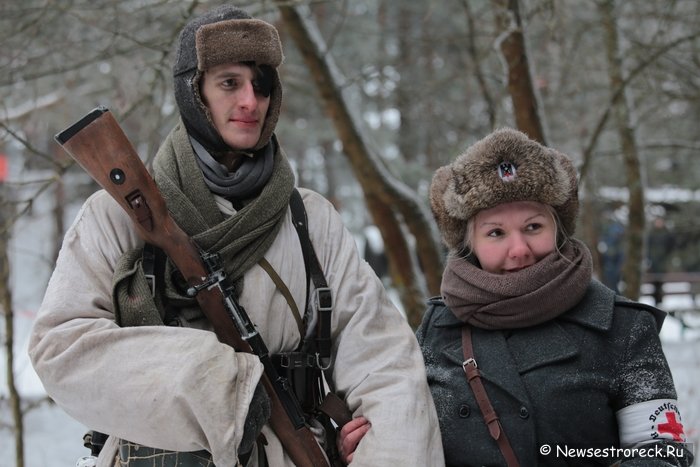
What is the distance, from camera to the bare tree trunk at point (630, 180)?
557 cm

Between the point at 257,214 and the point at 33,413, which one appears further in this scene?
the point at 33,413

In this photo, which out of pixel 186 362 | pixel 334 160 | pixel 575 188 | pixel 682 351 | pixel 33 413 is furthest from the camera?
pixel 334 160

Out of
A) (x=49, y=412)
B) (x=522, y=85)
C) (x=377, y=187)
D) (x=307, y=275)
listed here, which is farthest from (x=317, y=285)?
(x=49, y=412)

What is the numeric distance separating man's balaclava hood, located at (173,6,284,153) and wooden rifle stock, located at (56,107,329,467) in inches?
10.0

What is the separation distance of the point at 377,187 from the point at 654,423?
283cm

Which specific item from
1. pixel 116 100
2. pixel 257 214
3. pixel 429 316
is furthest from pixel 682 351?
pixel 257 214

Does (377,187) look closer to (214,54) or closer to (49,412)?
(214,54)

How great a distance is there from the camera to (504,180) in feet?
7.66

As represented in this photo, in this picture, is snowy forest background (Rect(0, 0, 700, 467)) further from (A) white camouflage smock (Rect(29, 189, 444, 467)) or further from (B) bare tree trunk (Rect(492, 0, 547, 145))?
(A) white camouflage smock (Rect(29, 189, 444, 467))

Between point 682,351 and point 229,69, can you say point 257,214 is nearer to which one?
point 229,69

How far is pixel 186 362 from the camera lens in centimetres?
196

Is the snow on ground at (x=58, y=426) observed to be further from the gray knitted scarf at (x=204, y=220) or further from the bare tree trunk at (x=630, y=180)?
the gray knitted scarf at (x=204, y=220)

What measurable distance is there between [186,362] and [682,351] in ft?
31.2

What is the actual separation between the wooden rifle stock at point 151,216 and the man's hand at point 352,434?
0.31ft
